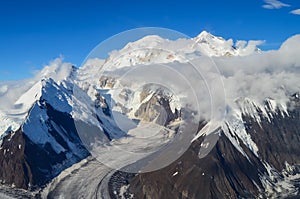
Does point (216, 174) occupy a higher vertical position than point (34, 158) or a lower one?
lower

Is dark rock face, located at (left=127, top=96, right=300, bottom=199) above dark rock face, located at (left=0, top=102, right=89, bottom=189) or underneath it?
underneath

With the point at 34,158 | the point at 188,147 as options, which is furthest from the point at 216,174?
the point at 34,158

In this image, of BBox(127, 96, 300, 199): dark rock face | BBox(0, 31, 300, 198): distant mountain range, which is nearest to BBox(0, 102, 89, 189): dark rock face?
BBox(0, 31, 300, 198): distant mountain range

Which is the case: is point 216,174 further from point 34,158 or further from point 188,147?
point 34,158

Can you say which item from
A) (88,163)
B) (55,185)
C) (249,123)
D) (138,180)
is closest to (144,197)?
(138,180)

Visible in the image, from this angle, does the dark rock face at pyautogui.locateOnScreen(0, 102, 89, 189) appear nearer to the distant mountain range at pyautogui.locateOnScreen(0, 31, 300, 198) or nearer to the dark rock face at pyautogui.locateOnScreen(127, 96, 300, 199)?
the distant mountain range at pyautogui.locateOnScreen(0, 31, 300, 198)
